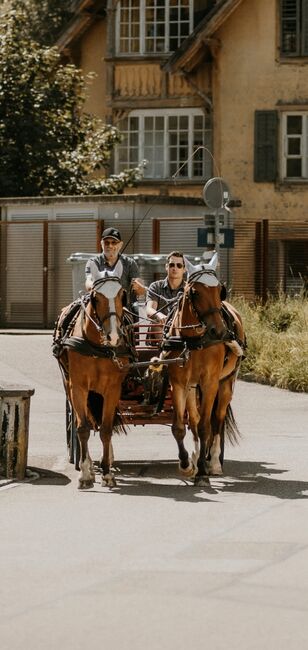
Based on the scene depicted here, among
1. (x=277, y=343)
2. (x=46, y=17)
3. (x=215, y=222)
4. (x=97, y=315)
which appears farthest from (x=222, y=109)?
(x=97, y=315)

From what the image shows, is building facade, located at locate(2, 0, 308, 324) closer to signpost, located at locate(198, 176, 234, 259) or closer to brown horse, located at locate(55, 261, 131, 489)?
signpost, located at locate(198, 176, 234, 259)

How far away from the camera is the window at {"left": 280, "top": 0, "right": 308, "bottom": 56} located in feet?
139

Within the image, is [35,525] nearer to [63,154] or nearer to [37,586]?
[37,586]

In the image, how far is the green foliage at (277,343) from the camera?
25.3 meters

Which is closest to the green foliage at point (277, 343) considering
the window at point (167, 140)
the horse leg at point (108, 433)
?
the horse leg at point (108, 433)

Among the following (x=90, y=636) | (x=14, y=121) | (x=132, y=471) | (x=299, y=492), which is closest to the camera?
(x=90, y=636)

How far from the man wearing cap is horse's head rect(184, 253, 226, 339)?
52 centimetres

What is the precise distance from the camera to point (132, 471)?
1515 centimetres

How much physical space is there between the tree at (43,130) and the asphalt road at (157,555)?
26424mm

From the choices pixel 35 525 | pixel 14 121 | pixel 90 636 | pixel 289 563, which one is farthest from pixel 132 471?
pixel 14 121

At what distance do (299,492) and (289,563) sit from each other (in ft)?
12.5

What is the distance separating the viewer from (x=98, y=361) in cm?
1375

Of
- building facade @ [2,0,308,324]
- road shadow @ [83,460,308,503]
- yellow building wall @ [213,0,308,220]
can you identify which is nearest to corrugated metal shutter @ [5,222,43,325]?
building facade @ [2,0,308,324]

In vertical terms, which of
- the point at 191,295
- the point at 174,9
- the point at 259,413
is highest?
the point at 174,9
